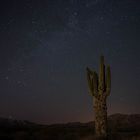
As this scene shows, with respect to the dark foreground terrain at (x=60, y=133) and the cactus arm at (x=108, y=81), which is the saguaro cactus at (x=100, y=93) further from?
the dark foreground terrain at (x=60, y=133)

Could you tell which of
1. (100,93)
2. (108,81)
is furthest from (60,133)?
(108,81)

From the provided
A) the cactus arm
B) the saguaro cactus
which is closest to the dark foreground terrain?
the saguaro cactus

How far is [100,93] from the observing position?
55.9 feet

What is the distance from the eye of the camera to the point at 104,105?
17156mm

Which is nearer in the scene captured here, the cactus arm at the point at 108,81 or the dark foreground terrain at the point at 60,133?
the cactus arm at the point at 108,81

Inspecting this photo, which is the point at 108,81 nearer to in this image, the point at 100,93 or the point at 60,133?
the point at 100,93

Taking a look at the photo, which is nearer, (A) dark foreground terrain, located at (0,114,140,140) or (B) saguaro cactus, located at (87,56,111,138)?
(B) saguaro cactus, located at (87,56,111,138)

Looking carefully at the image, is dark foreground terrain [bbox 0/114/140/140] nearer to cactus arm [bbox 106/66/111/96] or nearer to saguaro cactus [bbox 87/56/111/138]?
saguaro cactus [bbox 87/56/111/138]

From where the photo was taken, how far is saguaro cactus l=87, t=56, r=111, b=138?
16906 millimetres

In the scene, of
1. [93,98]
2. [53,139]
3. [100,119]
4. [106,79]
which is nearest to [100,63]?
[106,79]

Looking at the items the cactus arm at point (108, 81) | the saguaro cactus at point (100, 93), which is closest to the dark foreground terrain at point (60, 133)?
the saguaro cactus at point (100, 93)

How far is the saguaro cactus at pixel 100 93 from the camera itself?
16.9 metres

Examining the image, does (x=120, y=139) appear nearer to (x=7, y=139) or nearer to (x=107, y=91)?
(x=107, y=91)

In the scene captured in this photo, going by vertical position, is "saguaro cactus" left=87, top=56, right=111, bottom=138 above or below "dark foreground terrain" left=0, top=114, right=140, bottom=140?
above
